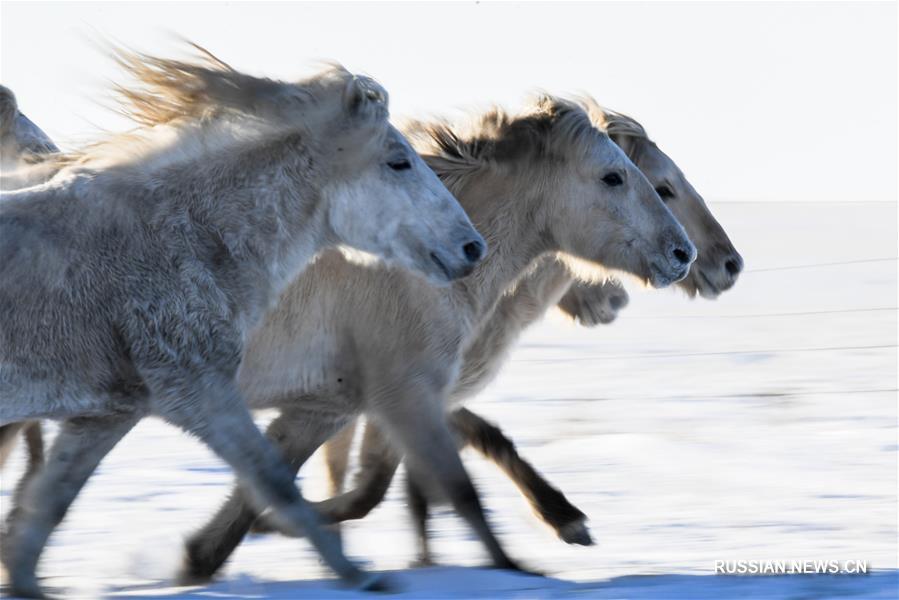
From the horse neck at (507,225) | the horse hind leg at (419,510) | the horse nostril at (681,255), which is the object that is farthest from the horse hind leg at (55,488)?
the horse nostril at (681,255)

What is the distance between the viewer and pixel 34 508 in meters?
6.17

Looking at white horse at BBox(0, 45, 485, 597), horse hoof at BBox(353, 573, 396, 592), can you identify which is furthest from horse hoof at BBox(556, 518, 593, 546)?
white horse at BBox(0, 45, 485, 597)

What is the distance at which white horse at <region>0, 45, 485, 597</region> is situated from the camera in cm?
562

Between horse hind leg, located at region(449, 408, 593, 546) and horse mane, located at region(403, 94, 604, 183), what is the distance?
3.71 feet

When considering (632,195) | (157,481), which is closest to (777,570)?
(632,195)

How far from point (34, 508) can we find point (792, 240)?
23.1 m

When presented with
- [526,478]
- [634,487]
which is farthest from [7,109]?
[634,487]

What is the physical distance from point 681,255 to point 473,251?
5.23 ft

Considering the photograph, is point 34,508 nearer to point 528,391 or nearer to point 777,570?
point 777,570

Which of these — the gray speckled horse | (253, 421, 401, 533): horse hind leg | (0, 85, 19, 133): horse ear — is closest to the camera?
the gray speckled horse

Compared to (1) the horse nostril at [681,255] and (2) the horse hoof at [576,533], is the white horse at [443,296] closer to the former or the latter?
(1) the horse nostril at [681,255]

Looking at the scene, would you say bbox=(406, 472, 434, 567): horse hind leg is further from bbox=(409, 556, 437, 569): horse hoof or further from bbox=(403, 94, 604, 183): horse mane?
bbox=(403, 94, 604, 183): horse mane

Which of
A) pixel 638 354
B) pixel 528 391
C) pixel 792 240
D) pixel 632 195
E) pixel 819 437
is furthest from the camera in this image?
pixel 792 240

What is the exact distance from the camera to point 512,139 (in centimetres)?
752
